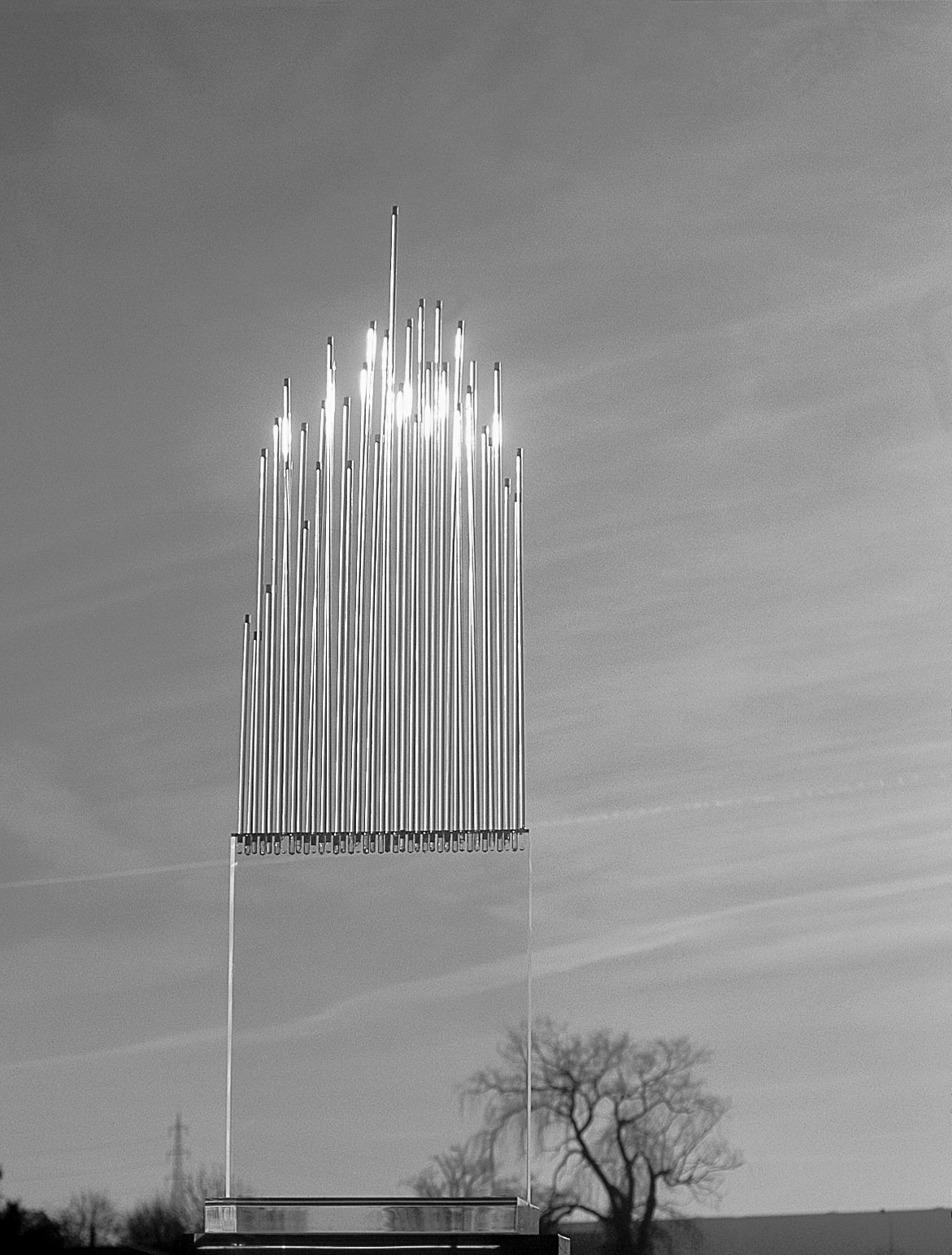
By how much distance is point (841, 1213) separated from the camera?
427 cm

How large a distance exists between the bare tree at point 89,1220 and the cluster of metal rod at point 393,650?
3.55 feet

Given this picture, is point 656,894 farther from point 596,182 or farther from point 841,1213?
point 596,182

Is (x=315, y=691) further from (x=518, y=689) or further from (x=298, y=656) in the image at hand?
(x=518, y=689)

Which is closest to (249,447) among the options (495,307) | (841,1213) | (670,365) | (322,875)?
(495,307)

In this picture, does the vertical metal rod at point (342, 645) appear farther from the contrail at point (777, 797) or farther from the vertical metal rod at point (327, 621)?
the contrail at point (777, 797)

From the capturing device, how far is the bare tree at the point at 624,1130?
4.31 metres

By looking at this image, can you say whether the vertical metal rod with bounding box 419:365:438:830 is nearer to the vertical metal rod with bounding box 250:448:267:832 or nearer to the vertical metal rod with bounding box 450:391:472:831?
the vertical metal rod with bounding box 450:391:472:831

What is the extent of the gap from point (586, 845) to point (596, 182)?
1.65 meters

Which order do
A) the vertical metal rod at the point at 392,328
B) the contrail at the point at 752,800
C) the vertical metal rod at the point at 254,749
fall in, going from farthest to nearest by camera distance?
1. the contrail at the point at 752,800
2. the vertical metal rod at the point at 392,328
3. the vertical metal rod at the point at 254,749

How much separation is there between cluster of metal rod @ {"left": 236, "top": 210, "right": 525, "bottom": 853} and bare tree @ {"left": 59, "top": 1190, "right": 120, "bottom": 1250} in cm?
108

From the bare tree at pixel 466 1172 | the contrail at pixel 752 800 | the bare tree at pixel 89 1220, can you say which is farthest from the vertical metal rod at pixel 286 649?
the bare tree at pixel 89 1220

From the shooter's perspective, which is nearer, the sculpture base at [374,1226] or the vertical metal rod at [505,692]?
→ the sculpture base at [374,1226]

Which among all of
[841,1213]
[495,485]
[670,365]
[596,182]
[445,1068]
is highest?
[596,182]

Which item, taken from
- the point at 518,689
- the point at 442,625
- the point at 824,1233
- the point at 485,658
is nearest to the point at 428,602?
the point at 442,625
